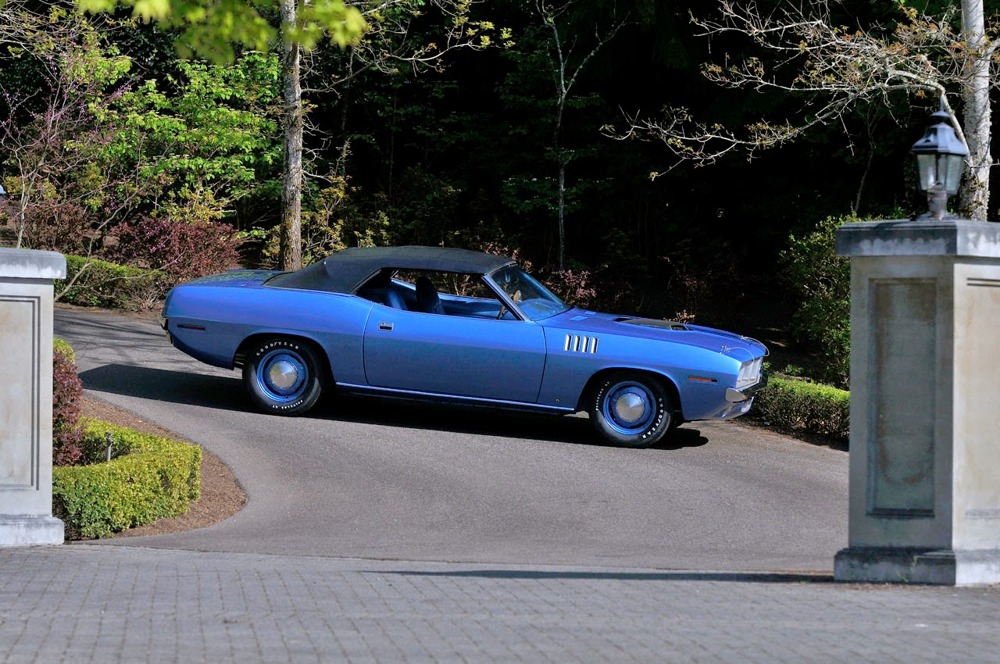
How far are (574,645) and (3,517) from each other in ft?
14.7

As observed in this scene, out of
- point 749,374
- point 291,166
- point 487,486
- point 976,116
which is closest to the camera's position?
point 487,486

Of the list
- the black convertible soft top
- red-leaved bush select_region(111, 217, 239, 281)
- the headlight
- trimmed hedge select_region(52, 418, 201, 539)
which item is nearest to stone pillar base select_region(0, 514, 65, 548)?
trimmed hedge select_region(52, 418, 201, 539)

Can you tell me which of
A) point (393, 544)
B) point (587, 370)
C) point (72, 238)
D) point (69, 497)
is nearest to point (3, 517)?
point (69, 497)

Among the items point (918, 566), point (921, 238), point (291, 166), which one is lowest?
point (918, 566)

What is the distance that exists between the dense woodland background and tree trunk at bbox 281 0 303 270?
2.88 feet

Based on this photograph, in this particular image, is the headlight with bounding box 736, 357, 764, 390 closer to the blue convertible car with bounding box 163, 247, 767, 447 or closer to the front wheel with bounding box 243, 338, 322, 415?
the blue convertible car with bounding box 163, 247, 767, 447

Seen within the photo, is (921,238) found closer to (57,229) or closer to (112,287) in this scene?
(112,287)

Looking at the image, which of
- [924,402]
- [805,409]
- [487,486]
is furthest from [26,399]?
[805,409]

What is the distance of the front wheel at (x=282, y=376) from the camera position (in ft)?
41.9

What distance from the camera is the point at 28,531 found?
27.4ft

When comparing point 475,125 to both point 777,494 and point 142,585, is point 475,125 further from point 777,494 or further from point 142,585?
point 142,585

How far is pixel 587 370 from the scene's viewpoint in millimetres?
12102

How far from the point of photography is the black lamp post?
24.5 feet

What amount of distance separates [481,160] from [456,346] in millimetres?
15268
